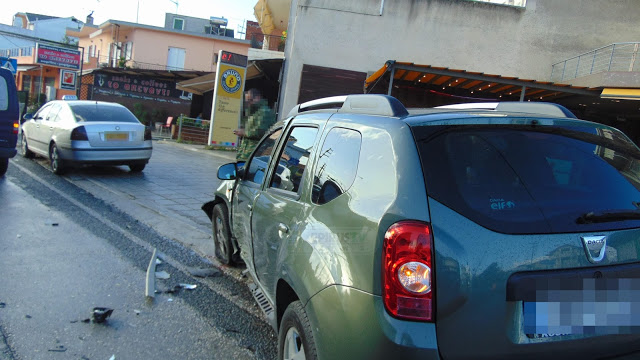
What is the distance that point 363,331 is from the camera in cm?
189

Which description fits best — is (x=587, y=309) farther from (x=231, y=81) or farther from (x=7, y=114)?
(x=231, y=81)

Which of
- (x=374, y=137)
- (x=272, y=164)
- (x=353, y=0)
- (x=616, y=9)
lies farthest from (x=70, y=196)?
(x=616, y=9)

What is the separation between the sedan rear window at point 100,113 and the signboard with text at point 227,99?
6.38m

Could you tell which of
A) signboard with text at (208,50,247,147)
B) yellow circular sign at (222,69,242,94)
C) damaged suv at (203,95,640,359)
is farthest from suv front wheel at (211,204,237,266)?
yellow circular sign at (222,69,242,94)

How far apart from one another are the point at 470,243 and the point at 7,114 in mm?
9765

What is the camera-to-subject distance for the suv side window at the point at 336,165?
2.30 metres

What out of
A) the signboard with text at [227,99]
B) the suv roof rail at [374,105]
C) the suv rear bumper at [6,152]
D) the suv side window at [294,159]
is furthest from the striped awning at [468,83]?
the suv roof rail at [374,105]

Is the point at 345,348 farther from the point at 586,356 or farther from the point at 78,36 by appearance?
the point at 78,36

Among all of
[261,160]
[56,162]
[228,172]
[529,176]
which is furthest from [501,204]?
[56,162]

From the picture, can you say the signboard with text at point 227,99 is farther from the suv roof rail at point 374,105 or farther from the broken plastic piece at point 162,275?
the suv roof rail at point 374,105

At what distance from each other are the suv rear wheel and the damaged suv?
11mm

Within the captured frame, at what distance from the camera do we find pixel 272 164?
11.2 feet

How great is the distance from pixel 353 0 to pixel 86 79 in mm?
25833

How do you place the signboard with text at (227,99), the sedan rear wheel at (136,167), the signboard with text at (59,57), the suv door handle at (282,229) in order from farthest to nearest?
the signboard with text at (59,57)
the signboard with text at (227,99)
the sedan rear wheel at (136,167)
the suv door handle at (282,229)
